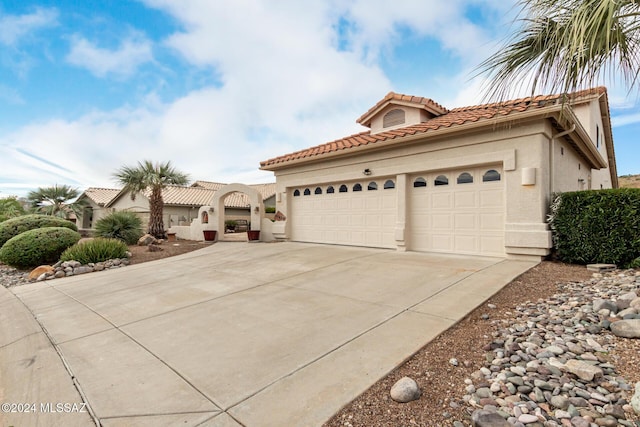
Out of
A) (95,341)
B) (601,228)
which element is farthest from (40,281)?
(601,228)

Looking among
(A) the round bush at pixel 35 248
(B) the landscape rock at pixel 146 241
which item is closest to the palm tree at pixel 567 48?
(A) the round bush at pixel 35 248

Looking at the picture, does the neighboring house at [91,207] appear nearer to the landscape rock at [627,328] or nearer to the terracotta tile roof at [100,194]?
the terracotta tile roof at [100,194]

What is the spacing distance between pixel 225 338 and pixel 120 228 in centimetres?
1299

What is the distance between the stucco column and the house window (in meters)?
3.34

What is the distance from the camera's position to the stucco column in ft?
30.6

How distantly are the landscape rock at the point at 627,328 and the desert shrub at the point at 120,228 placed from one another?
1581cm

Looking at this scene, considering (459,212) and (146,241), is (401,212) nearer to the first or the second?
(459,212)

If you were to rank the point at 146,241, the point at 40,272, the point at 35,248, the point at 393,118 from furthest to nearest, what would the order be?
1. the point at 146,241
2. the point at 393,118
3. the point at 35,248
4. the point at 40,272

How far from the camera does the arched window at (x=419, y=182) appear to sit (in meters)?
9.34

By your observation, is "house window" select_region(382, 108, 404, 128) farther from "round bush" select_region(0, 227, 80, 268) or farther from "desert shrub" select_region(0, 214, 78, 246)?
"desert shrub" select_region(0, 214, 78, 246)

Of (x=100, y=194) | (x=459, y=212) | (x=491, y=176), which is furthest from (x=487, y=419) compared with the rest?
(x=100, y=194)

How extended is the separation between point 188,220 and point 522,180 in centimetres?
2532

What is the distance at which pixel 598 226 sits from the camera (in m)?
6.33

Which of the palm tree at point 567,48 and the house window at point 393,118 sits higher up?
the house window at point 393,118
